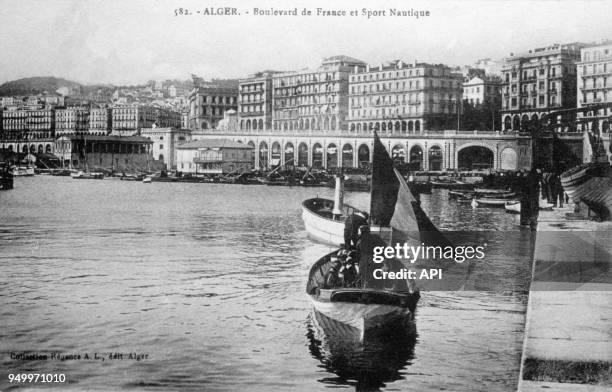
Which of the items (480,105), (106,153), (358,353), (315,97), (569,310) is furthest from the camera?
(106,153)

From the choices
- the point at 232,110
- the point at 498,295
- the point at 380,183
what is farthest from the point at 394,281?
the point at 232,110

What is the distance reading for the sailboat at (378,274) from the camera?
13.8ft

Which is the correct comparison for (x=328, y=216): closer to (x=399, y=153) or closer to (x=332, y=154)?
(x=332, y=154)

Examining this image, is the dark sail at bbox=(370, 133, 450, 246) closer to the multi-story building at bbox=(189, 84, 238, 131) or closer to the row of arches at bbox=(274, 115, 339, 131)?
the row of arches at bbox=(274, 115, 339, 131)

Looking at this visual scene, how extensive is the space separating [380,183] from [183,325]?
1.60 m

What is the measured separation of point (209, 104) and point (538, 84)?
9.63ft

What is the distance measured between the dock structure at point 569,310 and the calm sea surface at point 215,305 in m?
0.35

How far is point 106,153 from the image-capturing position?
460 inches

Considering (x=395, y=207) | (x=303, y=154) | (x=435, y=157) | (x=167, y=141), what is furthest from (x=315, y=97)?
(x=167, y=141)

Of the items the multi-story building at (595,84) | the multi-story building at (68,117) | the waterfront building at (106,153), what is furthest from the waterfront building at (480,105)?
the waterfront building at (106,153)

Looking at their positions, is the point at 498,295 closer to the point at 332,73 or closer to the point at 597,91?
the point at 597,91

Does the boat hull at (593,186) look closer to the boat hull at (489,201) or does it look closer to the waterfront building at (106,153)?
the boat hull at (489,201)

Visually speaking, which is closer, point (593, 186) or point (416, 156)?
point (593, 186)

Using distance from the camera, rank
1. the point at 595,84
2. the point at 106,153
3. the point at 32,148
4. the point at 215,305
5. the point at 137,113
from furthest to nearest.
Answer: the point at 106,153 < the point at 137,113 < the point at 32,148 < the point at 215,305 < the point at 595,84
